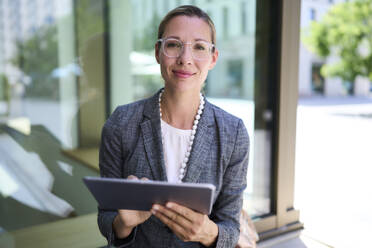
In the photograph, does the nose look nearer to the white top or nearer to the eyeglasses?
the eyeglasses

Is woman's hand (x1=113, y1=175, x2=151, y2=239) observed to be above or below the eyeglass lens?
below

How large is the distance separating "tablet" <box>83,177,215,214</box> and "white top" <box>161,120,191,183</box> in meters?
0.33

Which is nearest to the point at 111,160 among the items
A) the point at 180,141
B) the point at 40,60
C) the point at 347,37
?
the point at 180,141

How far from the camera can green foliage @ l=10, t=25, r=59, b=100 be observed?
3882 millimetres

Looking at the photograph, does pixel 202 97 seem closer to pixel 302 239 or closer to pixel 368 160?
pixel 302 239

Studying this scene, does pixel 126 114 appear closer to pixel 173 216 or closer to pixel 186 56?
pixel 186 56

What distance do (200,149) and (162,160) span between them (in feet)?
0.60

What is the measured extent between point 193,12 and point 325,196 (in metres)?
4.32

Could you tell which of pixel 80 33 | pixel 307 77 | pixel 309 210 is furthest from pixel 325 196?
Result: pixel 307 77

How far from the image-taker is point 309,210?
4.31 metres

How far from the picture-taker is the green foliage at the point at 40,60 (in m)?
3.88

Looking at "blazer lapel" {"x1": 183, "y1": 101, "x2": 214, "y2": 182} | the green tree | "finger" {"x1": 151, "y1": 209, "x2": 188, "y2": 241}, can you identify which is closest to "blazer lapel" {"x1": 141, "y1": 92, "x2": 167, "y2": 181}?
"blazer lapel" {"x1": 183, "y1": 101, "x2": 214, "y2": 182}

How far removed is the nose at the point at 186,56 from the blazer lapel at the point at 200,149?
302 millimetres

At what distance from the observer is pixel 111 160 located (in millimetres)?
1524
